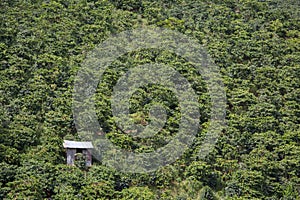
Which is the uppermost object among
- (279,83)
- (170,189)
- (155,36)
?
(155,36)

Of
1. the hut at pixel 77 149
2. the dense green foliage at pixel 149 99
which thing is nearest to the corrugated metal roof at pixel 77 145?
the hut at pixel 77 149

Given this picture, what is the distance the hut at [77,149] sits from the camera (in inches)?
1150

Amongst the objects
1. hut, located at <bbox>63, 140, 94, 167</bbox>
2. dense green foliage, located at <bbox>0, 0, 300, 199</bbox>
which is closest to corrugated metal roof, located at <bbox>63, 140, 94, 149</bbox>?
hut, located at <bbox>63, 140, 94, 167</bbox>

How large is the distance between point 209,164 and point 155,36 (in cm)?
1390

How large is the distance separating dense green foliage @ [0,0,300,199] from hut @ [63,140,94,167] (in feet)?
1.55

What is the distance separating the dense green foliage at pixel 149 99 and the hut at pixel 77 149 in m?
0.47

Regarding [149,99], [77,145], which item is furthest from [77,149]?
[149,99]

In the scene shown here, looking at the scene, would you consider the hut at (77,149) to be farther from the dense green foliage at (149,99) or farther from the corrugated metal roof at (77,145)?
the dense green foliage at (149,99)

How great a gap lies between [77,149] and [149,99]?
5756mm

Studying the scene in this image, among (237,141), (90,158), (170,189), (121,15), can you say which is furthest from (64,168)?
(121,15)

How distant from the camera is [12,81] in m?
32.8

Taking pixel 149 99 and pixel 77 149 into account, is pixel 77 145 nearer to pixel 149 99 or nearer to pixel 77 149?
pixel 77 149

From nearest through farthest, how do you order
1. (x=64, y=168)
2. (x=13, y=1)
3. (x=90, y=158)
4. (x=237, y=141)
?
(x=64, y=168) < (x=90, y=158) < (x=237, y=141) < (x=13, y=1)

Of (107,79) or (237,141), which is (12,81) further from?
(237,141)
